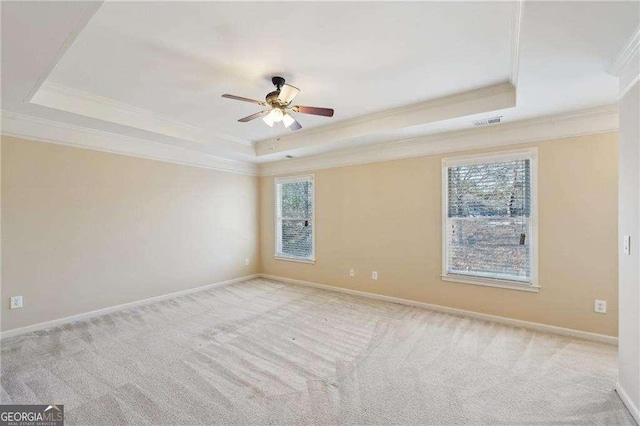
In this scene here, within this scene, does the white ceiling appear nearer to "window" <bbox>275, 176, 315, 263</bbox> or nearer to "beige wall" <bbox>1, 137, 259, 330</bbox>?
"beige wall" <bbox>1, 137, 259, 330</bbox>

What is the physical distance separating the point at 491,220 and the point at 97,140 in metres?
5.23

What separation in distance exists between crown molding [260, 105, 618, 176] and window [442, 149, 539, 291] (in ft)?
0.62

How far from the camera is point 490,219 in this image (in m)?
3.69

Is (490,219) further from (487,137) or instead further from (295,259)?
(295,259)

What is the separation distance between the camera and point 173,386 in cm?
227

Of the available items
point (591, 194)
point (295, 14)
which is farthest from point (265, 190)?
point (591, 194)

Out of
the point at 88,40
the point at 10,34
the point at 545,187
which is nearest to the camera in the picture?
the point at 10,34

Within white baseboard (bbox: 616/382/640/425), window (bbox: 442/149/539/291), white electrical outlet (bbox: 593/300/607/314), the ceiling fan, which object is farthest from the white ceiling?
white baseboard (bbox: 616/382/640/425)

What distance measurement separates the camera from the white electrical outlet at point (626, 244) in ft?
6.66

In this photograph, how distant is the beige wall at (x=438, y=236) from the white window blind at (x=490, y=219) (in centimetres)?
14

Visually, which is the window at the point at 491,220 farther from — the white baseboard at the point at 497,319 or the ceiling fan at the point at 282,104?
the ceiling fan at the point at 282,104

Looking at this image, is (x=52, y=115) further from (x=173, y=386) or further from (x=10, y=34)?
(x=173, y=386)

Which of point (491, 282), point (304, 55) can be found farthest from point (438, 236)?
point (304, 55)

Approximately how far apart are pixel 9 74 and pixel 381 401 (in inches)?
151
